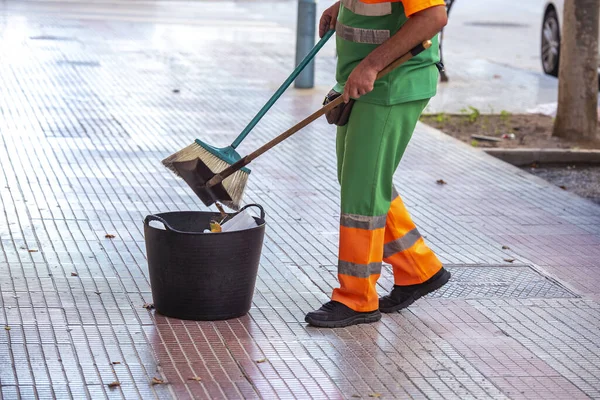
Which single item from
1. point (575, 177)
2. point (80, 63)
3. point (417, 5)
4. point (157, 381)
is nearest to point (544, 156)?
point (575, 177)

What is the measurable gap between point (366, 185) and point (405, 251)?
1.70 ft

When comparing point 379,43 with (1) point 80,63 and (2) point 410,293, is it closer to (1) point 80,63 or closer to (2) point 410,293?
(2) point 410,293

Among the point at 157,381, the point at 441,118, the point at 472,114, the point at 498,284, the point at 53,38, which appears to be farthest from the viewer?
the point at 53,38

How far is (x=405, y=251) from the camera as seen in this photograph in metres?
5.27

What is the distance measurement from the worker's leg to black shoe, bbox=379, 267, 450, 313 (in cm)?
27

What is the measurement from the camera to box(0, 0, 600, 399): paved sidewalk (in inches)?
177

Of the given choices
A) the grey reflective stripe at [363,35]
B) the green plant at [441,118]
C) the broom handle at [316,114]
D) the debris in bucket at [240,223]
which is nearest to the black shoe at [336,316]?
the debris in bucket at [240,223]

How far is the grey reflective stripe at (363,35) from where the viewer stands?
4.79 meters

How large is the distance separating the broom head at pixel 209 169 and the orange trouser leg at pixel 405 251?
724 mm

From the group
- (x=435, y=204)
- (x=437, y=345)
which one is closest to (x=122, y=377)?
(x=437, y=345)

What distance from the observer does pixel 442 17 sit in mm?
4613

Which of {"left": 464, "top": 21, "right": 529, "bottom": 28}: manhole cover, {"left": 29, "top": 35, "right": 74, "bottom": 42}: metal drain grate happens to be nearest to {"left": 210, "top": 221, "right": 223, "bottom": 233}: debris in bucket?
{"left": 29, "top": 35, "right": 74, "bottom": 42}: metal drain grate

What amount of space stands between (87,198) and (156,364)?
303 cm

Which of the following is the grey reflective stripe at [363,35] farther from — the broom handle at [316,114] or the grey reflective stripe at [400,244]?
the grey reflective stripe at [400,244]
